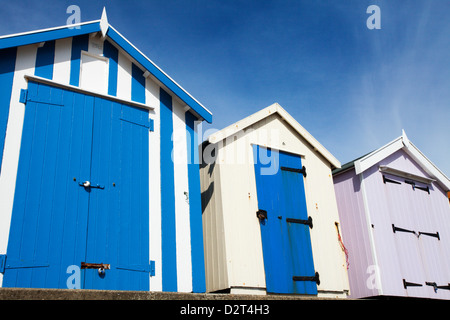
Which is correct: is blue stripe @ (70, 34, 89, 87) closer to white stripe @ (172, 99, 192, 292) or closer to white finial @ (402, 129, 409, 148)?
white stripe @ (172, 99, 192, 292)

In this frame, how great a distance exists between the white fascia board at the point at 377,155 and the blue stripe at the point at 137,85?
458 cm

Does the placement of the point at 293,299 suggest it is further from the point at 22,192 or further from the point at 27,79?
the point at 27,79

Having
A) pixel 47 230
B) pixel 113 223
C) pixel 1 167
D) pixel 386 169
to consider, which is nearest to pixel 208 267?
pixel 113 223

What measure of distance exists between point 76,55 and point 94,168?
183 centimetres

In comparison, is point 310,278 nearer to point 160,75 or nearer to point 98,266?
point 98,266

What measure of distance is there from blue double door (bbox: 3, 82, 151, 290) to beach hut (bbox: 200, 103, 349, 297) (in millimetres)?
1435

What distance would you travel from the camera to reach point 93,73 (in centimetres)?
741

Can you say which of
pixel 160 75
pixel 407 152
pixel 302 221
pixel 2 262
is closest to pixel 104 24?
pixel 160 75

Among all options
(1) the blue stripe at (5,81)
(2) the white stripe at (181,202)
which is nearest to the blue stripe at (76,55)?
(1) the blue stripe at (5,81)

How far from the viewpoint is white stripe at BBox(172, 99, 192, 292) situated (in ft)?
23.5

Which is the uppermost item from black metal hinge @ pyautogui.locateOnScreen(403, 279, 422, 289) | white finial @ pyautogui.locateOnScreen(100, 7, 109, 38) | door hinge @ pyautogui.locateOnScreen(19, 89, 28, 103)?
white finial @ pyautogui.locateOnScreen(100, 7, 109, 38)

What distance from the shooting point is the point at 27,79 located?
22.2 ft

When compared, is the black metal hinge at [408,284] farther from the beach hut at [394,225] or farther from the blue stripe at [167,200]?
the blue stripe at [167,200]

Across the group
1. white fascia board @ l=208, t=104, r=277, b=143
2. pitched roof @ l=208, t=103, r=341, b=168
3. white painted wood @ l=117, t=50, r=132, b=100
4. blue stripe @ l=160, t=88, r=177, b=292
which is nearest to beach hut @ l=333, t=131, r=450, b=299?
pitched roof @ l=208, t=103, r=341, b=168
